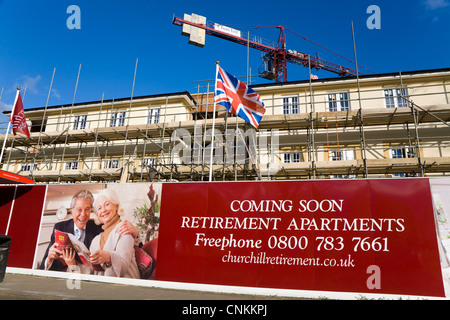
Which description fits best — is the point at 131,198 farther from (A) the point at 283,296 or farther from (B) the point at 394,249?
(B) the point at 394,249

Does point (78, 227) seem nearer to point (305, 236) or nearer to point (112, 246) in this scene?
point (112, 246)

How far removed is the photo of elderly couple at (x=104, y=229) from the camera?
936cm

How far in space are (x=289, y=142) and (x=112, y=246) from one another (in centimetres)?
1190

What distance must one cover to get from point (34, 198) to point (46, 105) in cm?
1414

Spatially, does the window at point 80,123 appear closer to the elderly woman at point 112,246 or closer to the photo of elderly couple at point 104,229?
the photo of elderly couple at point 104,229

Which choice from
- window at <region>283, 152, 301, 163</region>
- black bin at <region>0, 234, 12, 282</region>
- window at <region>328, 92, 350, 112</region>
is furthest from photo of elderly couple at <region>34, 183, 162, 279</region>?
window at <region>328, 92, 350, 112</region>

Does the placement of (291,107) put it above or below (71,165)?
above

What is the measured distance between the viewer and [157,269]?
907cm

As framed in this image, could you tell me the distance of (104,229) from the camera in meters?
9.78

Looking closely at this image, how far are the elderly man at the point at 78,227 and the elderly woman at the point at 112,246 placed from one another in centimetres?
25

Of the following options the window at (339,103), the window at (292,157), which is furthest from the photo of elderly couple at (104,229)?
the window at (339,103)

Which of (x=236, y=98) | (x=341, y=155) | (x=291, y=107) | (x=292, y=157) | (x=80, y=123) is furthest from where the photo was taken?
(x=80, y=123)

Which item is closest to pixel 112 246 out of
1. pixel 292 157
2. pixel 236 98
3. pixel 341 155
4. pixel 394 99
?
pixel 236 98
